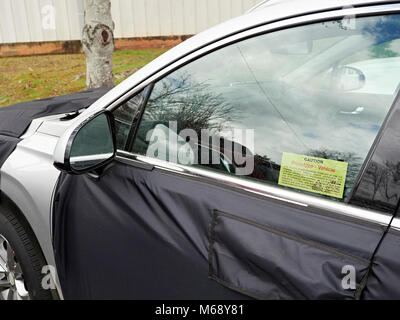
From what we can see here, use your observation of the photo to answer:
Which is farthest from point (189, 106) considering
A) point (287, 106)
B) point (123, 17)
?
point (123, 17)

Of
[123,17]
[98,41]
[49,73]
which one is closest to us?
[98,41]

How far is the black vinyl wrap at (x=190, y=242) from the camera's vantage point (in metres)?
1.07

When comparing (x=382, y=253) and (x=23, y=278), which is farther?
(x=23, y=278)

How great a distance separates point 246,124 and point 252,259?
48 centimetres

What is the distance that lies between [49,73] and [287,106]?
25.3 feet

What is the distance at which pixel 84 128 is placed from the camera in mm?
1508

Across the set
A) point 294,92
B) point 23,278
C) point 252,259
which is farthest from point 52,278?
point 294,92

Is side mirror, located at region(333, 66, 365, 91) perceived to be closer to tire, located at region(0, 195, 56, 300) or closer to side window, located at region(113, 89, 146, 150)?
side window, located at region(113, 89, 146, 150)

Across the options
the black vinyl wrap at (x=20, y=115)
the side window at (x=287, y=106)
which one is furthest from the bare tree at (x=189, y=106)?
the black vinyl wrap at (x=20, y=115)

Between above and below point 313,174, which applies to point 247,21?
above

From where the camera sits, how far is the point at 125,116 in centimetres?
160

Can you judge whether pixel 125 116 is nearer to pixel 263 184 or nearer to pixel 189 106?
pixel 189 106

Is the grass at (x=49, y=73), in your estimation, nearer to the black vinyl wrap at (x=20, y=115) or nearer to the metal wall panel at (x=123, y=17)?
the metal wall panel at (x=123, y=17)

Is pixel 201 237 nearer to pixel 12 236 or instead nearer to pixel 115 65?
pixel 12 236
